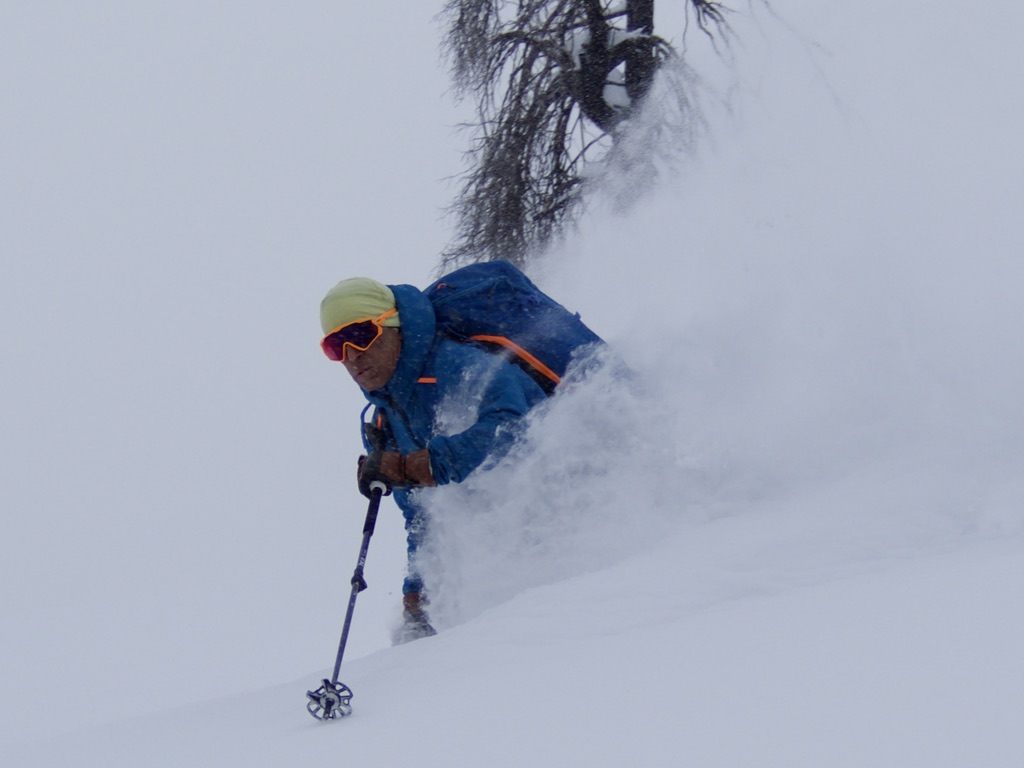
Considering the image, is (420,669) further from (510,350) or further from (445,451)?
(510,350)

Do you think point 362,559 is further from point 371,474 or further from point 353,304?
point 353,304

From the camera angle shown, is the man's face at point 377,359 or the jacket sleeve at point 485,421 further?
the man's face at point 377,359

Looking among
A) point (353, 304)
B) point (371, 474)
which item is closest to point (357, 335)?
point (353, 304)

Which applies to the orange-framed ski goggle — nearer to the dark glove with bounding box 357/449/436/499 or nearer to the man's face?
the man's face

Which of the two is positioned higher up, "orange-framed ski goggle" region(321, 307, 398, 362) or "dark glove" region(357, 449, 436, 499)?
"orange-framed ski goggle" region(321, 307, 398, 362)

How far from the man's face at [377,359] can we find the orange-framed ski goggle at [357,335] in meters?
0.02

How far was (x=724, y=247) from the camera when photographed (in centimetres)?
718

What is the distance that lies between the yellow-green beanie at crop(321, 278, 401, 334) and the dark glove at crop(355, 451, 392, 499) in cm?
52

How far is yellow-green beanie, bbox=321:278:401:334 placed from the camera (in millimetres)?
4266

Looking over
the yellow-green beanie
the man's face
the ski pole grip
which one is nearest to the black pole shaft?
the ski pole grip

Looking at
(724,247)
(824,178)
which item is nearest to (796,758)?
(724,247)

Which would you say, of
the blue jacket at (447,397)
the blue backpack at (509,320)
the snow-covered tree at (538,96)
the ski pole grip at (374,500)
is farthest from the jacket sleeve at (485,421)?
the snow-covered tree at (538,96)

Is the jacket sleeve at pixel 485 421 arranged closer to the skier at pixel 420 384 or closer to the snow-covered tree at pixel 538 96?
the skier at pixel 420 384

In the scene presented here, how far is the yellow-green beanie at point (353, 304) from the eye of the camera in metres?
4.27
